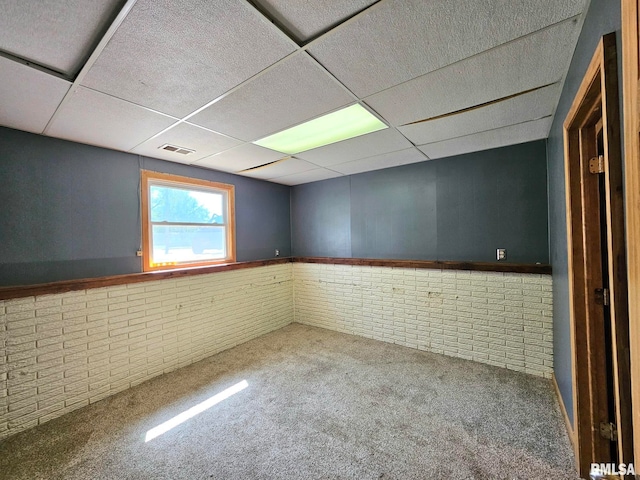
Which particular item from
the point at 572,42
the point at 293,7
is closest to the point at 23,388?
the point at 293,7

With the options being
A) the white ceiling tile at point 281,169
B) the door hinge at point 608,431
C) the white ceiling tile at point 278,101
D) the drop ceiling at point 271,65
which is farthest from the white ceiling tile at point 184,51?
the door hinge at point 608,431

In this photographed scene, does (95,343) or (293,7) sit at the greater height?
(293,7)

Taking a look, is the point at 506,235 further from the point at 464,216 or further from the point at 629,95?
the point at 629,95

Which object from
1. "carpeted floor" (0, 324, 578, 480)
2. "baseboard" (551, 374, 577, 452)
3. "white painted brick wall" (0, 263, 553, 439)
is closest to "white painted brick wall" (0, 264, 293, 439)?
"white painted brick wall" (0, 263, 553, 439)

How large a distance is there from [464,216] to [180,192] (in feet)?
12.4

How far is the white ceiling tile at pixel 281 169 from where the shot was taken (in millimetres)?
3576

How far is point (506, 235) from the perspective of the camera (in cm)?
312

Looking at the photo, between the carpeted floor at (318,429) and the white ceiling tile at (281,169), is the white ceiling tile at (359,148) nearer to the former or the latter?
the white ceiling tile at (281,169)

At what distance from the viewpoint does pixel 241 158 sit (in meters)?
3.32

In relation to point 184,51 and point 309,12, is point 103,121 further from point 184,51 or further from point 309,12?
point 309,12

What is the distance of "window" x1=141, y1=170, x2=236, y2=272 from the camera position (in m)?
3.20

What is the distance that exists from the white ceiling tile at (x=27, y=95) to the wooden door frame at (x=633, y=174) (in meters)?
2.68

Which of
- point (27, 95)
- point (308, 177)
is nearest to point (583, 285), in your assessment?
point (308, 177)

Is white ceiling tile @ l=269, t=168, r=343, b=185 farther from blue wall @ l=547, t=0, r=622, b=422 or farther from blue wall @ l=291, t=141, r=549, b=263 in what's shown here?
blue wall @ l=547, t=0, r=622, b=422
